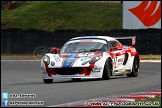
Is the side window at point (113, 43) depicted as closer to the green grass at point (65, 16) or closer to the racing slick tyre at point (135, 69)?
the racing slick tyre at point (135, 69)

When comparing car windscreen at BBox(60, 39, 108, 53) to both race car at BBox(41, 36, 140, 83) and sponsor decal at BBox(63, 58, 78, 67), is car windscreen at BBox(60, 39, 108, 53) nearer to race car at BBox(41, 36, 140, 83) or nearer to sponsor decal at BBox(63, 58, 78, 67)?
race car at BBox(41, 36, 140, 83)

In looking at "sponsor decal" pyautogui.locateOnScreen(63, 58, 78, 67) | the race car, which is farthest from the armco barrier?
"sponsor decal" pyautogui.locateOnScreen(63, 58, 78, 67)

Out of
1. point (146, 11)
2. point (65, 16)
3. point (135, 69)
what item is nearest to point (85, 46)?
point (135, 69)

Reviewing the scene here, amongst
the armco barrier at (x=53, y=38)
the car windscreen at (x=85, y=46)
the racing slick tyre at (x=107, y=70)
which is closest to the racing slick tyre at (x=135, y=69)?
the car windscreen at (x=85, y=46)

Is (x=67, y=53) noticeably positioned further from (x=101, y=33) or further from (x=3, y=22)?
(x=3, y=22)

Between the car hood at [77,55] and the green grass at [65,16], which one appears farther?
the green grass at [65,16]

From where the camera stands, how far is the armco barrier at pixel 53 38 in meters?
28.9

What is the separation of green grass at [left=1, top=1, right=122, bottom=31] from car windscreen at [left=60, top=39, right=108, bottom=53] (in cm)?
2596

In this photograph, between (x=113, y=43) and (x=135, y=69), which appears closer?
(x=113, y=43)

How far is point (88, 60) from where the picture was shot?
14.1 metres

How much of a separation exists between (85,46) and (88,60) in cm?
113

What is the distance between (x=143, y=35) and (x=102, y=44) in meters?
13.9

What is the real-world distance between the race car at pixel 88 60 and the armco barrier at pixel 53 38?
42.7 ft

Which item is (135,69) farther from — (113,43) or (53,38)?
(53,38)
